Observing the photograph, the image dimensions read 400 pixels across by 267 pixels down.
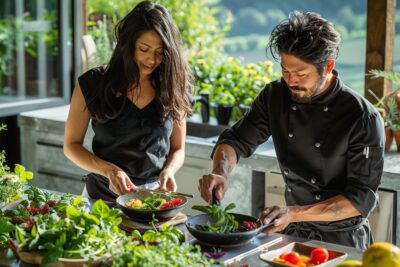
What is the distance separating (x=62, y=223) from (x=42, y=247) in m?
0.12

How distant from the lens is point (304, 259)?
224 centimetres

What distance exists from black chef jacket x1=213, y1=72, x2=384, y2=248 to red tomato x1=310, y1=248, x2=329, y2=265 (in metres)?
0.38

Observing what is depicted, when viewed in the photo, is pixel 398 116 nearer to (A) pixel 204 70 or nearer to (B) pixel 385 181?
(B) pixel 385 181

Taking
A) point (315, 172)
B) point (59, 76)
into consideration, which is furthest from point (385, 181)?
point (59, 76)

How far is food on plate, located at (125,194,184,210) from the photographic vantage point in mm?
2639

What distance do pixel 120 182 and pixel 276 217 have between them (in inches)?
27.2

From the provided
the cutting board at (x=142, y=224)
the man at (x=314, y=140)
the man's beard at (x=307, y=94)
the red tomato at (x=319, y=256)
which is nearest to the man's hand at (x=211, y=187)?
the man at (x=314, y=140)

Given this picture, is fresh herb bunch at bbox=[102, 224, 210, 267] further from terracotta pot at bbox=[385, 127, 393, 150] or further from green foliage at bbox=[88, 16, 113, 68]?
green foliage at bbox=[88, 16, 113, 68]

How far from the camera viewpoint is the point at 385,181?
3.45 m

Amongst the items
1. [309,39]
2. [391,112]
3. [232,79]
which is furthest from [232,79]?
[309,39]

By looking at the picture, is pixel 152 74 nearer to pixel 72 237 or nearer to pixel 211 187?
pixel 211 187

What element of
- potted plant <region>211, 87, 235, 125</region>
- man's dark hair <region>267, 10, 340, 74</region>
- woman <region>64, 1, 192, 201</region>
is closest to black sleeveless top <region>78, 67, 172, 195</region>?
woman <region>64, 1, 192, 201</region>

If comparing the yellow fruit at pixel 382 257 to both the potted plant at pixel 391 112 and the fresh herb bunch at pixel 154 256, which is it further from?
the potted plant at pixel 391 112

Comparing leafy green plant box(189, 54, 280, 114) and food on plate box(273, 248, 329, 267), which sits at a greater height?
leafy green plant box(189, 54, 280, 114)
